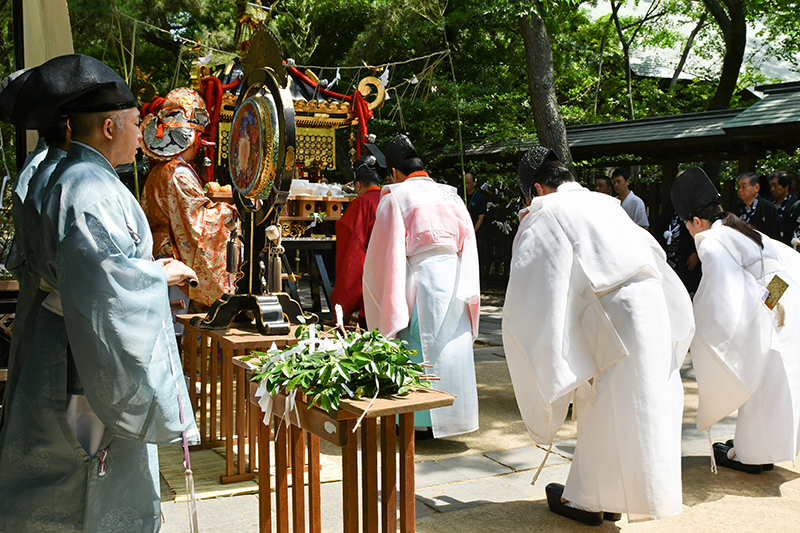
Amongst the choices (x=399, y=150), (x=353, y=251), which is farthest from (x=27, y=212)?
(x=353, y=251)

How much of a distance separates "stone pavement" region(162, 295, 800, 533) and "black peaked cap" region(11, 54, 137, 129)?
6.21ft

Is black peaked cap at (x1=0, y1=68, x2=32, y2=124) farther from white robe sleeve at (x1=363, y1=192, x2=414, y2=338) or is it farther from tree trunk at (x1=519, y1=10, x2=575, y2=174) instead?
tree trunk at (x1=519, y1=10, x2=575, y2=174)

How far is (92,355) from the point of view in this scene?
187cm

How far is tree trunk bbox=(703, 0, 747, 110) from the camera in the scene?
42.9ft

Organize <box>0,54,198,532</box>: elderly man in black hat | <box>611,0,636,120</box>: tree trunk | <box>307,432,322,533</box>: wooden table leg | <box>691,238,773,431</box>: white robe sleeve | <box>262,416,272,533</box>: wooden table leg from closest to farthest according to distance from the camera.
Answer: <box>0,54,198,532</box>: elderly man in black hat → <box>307,432,322,533</box>: wooden table leg → <box>262,416,272,533</box>: wooden table leg → <box>691,238,773,431</box>: white robe sleeve → <box>611,0,636,120</box>: tree trunk

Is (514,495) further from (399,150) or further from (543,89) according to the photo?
(543,89)

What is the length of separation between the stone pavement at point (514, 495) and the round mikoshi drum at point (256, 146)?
158cm

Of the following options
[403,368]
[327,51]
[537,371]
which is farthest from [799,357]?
[327,51]

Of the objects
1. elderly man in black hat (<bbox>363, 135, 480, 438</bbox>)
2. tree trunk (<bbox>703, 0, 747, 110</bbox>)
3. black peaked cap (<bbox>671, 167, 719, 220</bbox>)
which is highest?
tree trunk (<bbox>703, 0, 747, 110</bbox>)

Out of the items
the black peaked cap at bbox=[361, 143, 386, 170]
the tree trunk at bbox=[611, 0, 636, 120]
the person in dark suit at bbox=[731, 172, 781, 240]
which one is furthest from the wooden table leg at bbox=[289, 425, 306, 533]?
the tree trunk at bbox=[611, 0, 636, 120]

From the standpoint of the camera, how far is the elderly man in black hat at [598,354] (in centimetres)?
296

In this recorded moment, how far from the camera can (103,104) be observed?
6.66 feet

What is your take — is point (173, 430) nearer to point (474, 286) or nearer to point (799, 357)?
point (474, 286)

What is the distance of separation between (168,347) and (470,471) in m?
2.33
